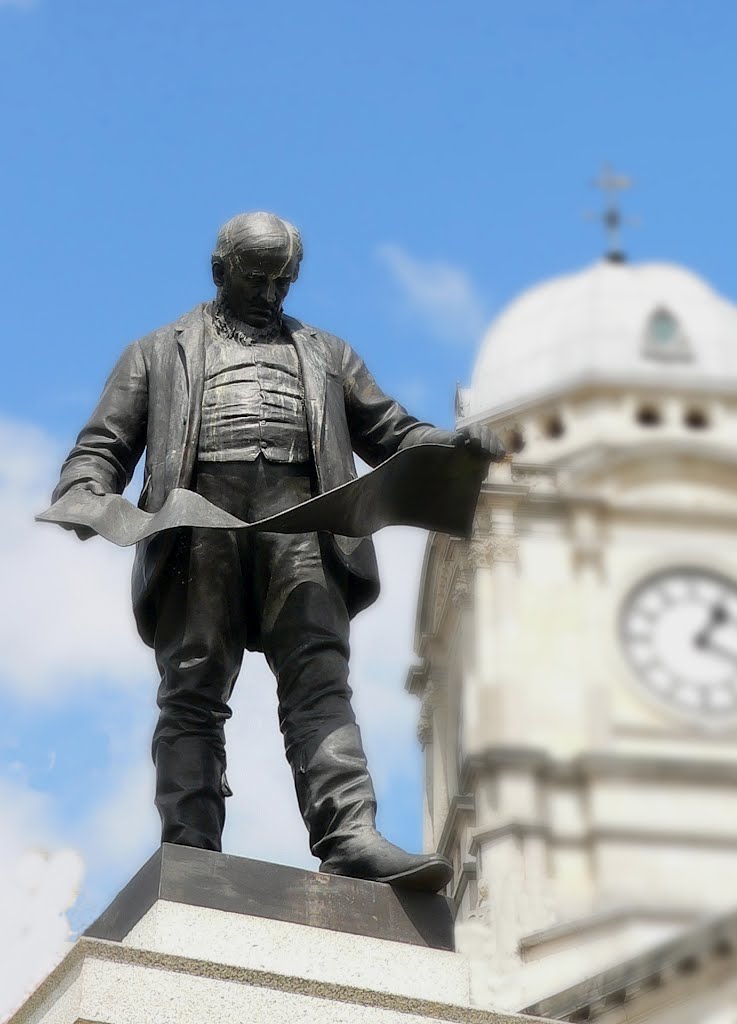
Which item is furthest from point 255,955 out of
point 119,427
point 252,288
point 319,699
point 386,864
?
point 252,288

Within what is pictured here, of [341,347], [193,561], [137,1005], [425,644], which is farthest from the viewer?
[425,644]

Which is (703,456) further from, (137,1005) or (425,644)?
(137,1005)

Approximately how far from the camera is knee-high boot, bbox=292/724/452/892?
224 inches

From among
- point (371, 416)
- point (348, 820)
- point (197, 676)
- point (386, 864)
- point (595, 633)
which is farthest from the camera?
point (595, 633)

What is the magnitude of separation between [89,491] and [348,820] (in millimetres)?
1067

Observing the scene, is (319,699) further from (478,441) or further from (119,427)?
(119,427)

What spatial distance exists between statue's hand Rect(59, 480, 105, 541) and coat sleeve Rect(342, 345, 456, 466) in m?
0.82

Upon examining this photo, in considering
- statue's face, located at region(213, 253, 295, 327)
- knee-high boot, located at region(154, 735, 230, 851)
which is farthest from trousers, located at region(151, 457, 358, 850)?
statue's face, located at region(213, 253, 295, 327)

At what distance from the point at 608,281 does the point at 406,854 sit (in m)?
44.5

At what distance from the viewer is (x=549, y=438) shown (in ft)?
147

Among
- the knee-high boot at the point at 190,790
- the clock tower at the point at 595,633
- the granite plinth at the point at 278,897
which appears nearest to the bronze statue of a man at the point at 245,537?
the knee-high boot at the point at 190,790

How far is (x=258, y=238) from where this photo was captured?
6402 millimetres

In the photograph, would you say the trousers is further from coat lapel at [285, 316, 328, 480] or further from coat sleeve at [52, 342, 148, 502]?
coat sleeve at [52, 342, 148, 502]

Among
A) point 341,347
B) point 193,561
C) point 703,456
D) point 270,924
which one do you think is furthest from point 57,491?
point 703,456
